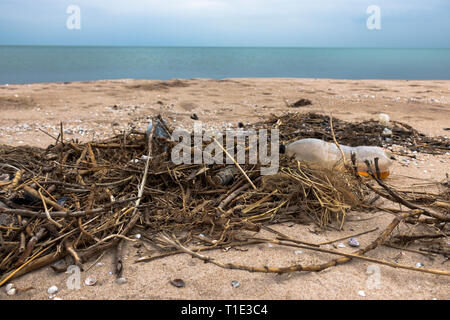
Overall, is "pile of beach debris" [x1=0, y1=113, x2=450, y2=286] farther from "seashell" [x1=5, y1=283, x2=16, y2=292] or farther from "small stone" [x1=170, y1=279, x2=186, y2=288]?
"small stone" [x1=170, y1=279, x2=186, y2=288]

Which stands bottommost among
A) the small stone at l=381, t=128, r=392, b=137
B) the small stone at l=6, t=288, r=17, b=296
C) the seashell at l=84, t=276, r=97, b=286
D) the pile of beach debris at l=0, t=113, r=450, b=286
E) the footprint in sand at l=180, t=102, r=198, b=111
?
the small stone at l=6, t=288, r=17, b=296

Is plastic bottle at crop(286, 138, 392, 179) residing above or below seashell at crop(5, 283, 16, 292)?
above

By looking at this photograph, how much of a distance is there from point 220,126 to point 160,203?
3.18 m

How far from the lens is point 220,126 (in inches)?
210

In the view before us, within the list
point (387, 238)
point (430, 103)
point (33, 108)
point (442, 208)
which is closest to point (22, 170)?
point (387, 238)

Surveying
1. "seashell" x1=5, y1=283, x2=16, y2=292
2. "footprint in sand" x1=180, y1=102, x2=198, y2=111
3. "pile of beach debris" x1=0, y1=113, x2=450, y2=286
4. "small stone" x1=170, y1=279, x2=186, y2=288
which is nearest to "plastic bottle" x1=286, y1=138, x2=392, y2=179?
"pile of beach debris" x1=0, y1=113, x2=450, y2=286

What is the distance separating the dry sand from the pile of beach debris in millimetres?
69

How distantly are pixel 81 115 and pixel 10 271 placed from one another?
4847 mm

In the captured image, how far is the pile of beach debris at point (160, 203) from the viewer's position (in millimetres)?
1848

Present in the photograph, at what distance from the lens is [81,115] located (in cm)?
612

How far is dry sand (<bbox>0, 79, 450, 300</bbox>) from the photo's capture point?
1.60 metres

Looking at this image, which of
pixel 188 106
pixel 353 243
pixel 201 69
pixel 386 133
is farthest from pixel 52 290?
pixel 201 69

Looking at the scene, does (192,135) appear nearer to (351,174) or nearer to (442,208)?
(351,174)

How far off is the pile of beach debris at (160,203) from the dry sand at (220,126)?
0.07 metres
